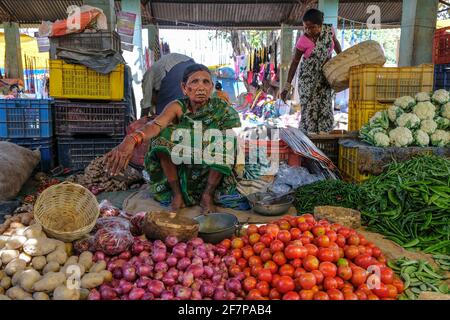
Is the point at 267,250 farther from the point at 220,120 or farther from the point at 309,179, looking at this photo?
the point at 309,179

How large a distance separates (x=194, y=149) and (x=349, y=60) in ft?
7.88

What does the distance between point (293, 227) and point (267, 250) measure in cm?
28

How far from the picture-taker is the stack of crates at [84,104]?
4.96 meters

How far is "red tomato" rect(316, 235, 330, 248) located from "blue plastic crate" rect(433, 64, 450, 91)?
4525 mm

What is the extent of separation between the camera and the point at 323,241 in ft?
6.89

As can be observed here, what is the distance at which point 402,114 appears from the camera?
397cm

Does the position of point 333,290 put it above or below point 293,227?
below

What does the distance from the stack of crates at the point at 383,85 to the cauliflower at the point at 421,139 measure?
69cm

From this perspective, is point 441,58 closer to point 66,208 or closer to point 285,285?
point 285,285

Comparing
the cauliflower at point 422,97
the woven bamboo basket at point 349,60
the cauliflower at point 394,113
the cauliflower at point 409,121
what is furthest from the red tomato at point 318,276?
the woven bamboo basket at point 349,60

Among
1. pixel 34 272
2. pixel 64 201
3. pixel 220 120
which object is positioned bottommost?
pixel 34 272

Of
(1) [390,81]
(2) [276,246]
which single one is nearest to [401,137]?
(1) [390,81]

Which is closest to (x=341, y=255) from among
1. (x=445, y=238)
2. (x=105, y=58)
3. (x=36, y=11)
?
(x=445, y=238)
